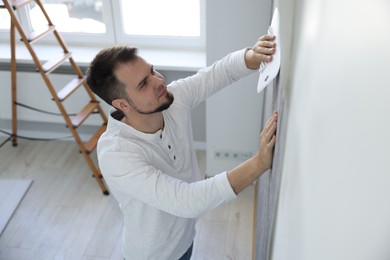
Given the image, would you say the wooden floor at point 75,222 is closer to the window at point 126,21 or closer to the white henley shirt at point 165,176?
the white henley shirt at point 165,176

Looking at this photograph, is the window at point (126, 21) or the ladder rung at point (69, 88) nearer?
the ladder rung at point (69, 88)

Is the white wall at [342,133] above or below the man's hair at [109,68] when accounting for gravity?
above

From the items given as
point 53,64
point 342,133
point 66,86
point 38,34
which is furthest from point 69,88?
point 342,133

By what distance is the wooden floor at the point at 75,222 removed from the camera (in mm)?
2270

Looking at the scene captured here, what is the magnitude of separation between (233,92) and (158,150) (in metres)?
1.10

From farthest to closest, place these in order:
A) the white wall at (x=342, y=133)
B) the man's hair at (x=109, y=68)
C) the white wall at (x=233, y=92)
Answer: the white wall at (x=233, y=92)
the man's hair at (x=109, y=68)
the white wall at (x=342, y=133)

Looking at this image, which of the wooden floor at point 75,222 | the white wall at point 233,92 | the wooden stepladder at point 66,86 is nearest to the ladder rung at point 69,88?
the wooden stepladder at point 66,86

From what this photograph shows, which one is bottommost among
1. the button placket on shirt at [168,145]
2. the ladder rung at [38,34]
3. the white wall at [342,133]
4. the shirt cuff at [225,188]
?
the button placket on shirt at [168,145]

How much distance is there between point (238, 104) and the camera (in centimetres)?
237

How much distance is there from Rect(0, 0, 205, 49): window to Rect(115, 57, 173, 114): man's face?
164cm

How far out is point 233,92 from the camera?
2326mm

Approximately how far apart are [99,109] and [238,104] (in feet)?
3.45

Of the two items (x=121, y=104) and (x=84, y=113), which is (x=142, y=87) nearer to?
(x=121, y=104)

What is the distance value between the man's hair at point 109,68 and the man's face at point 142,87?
16 mm
